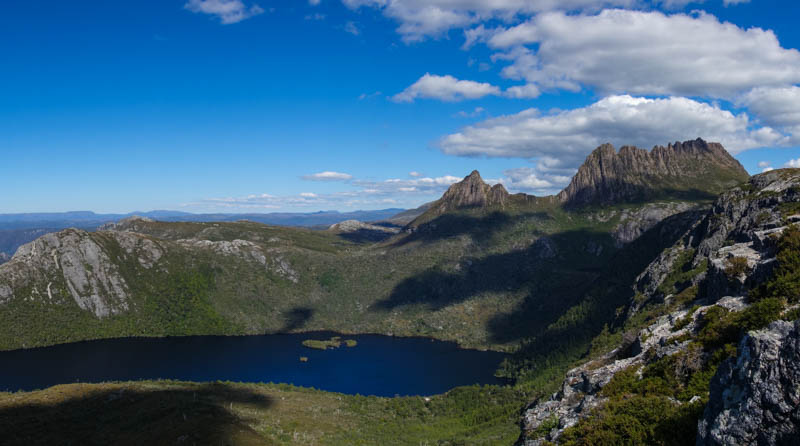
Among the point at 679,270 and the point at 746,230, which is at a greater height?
the point at 746,230

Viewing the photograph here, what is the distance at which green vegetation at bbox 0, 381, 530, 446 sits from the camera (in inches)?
4225

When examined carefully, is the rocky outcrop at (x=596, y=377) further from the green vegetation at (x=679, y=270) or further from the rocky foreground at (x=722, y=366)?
the green vegetation at (x=679, y=270)

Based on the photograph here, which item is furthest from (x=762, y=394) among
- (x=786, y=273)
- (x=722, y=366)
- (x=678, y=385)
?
(x=786, y=273)

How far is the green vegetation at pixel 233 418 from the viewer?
107312 millimetres

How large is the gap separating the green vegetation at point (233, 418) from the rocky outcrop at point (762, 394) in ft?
329

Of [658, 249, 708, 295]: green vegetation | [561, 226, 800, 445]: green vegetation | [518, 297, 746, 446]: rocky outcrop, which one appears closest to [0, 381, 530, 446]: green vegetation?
[658, 249, 708, 295]: green vegetation

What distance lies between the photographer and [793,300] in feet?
113

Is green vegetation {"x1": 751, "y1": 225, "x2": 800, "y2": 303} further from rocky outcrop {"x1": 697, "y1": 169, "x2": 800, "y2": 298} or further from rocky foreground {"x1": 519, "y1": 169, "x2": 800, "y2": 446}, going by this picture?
rocky outcrop {"x1": 697, "y1": 169, "x2": 800, "y2": 298}

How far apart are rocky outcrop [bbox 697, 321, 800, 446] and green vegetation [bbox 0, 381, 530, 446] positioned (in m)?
100

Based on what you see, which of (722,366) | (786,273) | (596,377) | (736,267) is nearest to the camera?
(722,366)

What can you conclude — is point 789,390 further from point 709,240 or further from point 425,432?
point 425,432

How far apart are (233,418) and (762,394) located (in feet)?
427

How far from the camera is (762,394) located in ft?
71.9

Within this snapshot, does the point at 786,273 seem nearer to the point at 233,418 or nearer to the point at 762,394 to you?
the point at 762,394
